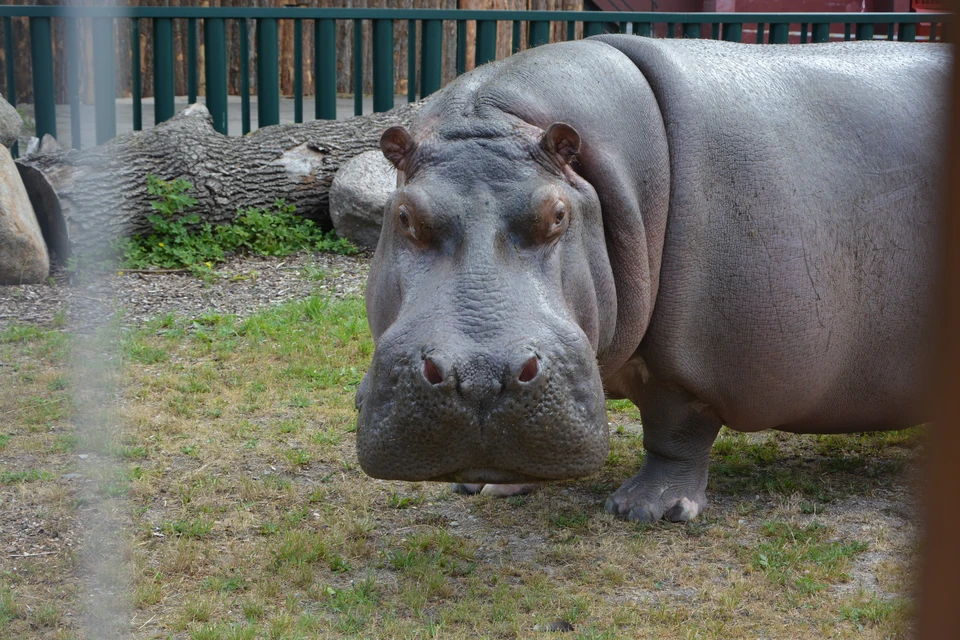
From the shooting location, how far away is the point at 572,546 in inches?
138

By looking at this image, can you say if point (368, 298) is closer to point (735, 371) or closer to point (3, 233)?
point (735, 371)

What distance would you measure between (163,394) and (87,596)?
79.0 inches

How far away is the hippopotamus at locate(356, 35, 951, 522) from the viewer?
2773 mm

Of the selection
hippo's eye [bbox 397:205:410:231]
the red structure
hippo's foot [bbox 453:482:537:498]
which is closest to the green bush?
hippo's foot [bbox 453:482:537:498]

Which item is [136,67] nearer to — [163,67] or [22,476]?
[163,67]

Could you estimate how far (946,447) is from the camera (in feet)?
2.02

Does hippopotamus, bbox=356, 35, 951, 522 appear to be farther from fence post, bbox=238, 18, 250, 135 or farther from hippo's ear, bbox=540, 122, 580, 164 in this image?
fence post, bbox=238, 18, 250, 135

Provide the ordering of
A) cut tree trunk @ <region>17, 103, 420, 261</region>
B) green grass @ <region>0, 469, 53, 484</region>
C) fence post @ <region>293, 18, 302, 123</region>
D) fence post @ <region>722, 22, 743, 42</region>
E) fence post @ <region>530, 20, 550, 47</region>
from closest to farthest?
green grass @ <region>0, 469, 53, 484</region>
cut tree trunk @ <region>17, 103, 420, 261</region>
fence post @ <region>293, 18, 302, 123</region>
fence post @ <region>530, 20, 550, 47</region>
fence post @ <region>722, 22, 743, 42</region>

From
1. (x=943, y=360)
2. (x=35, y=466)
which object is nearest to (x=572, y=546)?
(x=35, y=466)

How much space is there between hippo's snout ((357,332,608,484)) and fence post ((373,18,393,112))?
6635 mm

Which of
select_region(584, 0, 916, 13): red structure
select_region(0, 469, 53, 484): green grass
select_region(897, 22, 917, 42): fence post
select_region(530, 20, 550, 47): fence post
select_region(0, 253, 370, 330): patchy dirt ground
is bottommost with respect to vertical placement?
select_region(0, 253, 370, 330): patchy dirt ground

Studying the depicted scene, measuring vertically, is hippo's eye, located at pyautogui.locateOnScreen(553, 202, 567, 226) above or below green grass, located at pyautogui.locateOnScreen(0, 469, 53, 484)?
above

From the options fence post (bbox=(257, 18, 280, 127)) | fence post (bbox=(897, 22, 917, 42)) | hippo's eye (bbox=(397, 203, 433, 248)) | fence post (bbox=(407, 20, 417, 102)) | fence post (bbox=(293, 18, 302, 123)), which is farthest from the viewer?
fence post (bbox=(897, 22, 917, 42))

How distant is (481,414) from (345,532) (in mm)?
1083
